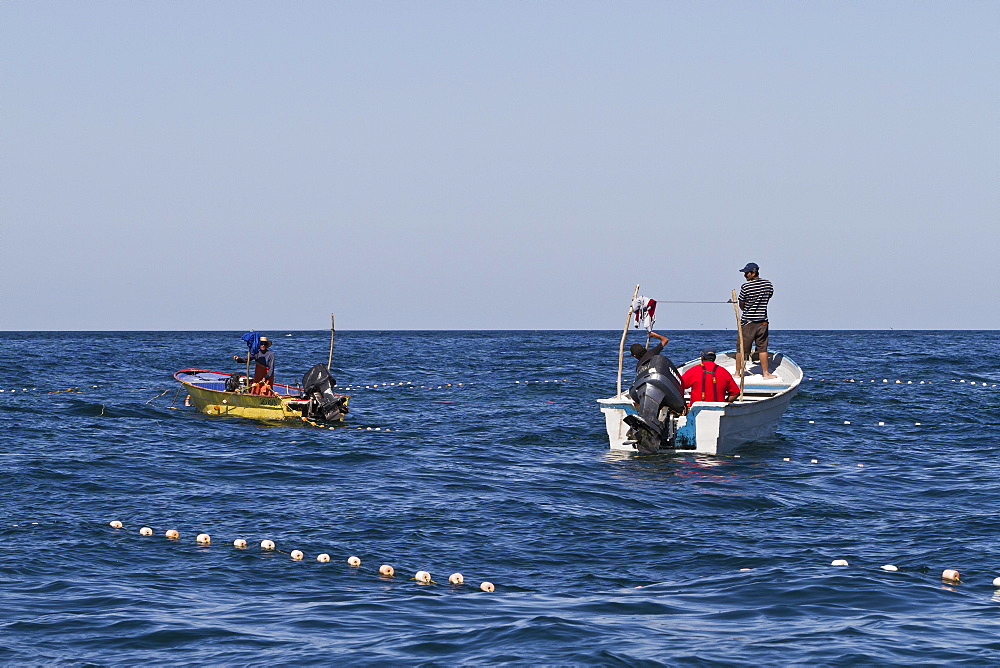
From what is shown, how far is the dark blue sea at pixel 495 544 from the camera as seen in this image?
336 inches

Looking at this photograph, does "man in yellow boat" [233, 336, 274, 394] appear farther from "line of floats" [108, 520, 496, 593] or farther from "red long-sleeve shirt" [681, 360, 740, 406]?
"line of floats" [108, 520, 496, 593]

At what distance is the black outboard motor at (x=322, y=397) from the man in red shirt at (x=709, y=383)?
8069mm

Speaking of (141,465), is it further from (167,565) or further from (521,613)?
(521,613)

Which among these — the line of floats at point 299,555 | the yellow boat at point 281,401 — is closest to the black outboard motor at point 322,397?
the yellow boat at point 281,401

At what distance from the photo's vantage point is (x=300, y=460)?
747 inches

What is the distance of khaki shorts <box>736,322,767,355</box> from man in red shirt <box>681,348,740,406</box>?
286 centimetres

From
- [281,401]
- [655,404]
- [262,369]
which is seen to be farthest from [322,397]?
[655,404]

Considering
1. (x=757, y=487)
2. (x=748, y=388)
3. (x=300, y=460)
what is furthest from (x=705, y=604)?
(x=748, y=388)

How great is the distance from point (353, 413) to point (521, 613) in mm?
18347

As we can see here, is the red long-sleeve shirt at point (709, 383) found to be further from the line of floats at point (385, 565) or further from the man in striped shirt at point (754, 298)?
the line of floats at point (385, 565)

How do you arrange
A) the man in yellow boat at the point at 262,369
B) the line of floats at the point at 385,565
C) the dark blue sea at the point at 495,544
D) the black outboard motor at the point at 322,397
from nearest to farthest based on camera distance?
the dark blue sea at the point at 495,544 → the line of floats at the point at 385,565 → the black outboard motor at the point at 322,397 → the man in yellow boat at the point at 262,369

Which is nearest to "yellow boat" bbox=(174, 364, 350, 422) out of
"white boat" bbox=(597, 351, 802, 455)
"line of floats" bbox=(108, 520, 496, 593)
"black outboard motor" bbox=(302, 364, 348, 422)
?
"black outboard motor" bbox=(302, 364, 348, 422)

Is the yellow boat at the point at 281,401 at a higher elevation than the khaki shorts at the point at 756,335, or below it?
below

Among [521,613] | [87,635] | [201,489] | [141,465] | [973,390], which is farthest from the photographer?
[973,390]
